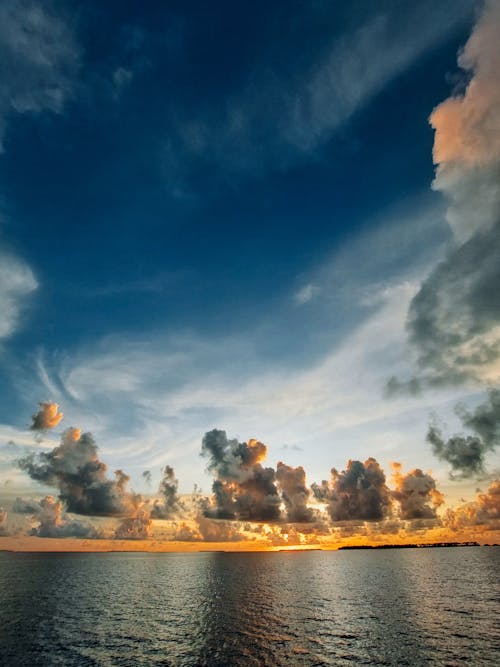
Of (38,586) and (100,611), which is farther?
(38,586)

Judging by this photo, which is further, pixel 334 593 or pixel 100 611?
pixel 334 593

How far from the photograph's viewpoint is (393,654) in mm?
48250

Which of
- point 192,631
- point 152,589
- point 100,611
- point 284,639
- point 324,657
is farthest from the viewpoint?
point 152,589

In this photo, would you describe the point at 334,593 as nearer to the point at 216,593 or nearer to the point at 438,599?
the point at 438,599

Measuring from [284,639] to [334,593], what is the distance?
5481 centimetres

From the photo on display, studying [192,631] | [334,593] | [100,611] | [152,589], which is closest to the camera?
[192,631]

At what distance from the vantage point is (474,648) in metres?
50.0

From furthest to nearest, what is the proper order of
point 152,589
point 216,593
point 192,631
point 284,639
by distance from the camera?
1. point 152,589
2. point 216,593
3. point 192,631
4. point 284,639

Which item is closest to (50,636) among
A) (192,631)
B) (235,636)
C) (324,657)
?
(192,631)

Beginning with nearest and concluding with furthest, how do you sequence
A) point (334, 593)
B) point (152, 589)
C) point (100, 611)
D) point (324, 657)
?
point (324, 657) → point (100, 611) → point (334, 593) → point (152, 589)

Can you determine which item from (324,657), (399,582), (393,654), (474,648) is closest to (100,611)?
(324,657)

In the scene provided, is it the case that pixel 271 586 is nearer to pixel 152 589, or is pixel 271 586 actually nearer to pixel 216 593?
pixel 216 593

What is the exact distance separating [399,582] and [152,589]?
255 feet

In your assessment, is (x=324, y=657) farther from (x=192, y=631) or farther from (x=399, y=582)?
(x=399, y=582)
